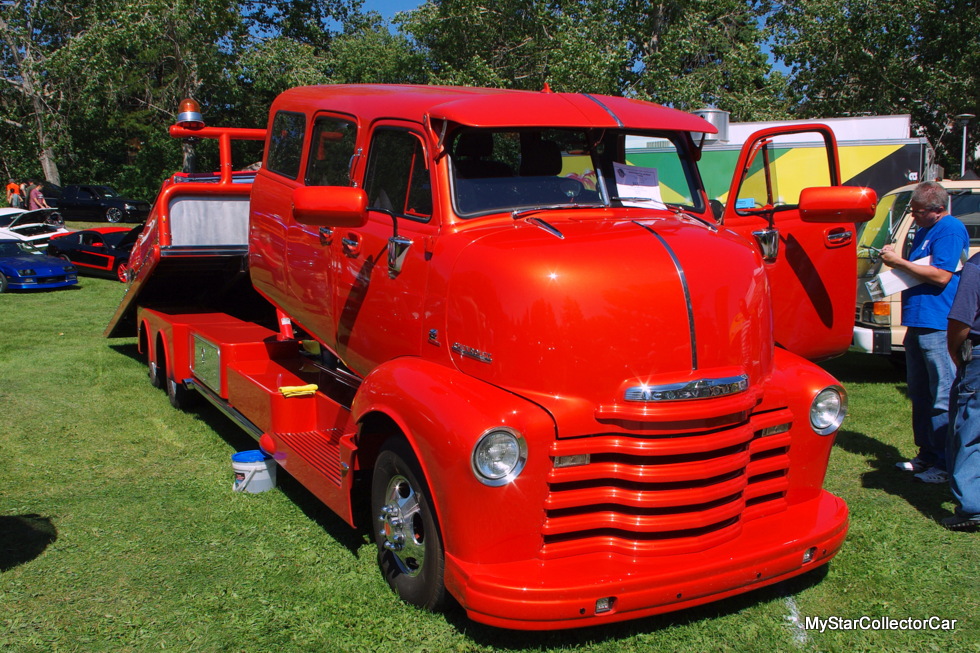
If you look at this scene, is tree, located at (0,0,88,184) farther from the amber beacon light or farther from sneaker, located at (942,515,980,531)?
sneaker, located at (942,515,980,531)

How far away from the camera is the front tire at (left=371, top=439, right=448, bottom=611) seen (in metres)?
3.86

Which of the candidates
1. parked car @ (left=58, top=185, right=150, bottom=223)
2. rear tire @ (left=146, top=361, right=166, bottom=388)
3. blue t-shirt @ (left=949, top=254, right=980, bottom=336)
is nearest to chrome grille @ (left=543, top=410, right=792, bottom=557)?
blue t-shirt @ (left=949, top=254, right=980, bottom=336)

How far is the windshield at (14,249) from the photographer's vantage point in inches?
735

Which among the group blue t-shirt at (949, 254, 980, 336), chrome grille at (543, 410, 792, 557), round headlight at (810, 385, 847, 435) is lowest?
chrome grille at (543, 410, 792, 557)

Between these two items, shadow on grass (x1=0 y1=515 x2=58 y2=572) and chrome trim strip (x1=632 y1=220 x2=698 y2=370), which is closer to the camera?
chrome trim strip (x1=632 y1=220 x2=698 y2=370)

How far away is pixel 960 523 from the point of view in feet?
17.0

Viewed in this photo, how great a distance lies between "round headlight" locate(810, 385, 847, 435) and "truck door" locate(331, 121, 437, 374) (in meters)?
1.96

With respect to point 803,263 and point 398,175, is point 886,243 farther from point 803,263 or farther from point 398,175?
point 398,175

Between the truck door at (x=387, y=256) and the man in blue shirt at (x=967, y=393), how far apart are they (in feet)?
10.3

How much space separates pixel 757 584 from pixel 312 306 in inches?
126

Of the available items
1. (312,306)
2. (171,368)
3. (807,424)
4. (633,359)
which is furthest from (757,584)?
(171,368)

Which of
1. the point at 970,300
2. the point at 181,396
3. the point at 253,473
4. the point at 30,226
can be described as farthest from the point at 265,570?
the point at 30,226

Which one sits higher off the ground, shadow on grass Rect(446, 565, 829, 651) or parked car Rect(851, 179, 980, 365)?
parked car Rect(851, 179, 980, 365)

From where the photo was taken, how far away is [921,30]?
70.7 ft
